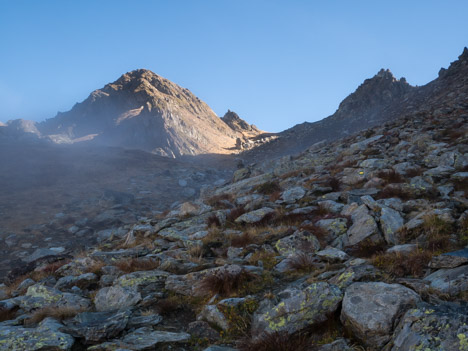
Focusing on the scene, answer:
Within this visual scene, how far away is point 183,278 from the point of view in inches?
265

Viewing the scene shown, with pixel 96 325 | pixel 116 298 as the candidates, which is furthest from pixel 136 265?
pixel 96 325

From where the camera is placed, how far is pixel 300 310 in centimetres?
441

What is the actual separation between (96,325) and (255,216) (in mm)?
7625

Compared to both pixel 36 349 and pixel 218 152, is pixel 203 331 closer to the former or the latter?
pixel 36 349

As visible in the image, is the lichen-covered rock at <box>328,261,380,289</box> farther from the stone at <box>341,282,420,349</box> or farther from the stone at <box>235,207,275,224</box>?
the stone at <box>235,207,275,224</box>

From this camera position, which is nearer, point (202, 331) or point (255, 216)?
point (202, 331)

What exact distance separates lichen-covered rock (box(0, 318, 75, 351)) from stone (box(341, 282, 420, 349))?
4.40m

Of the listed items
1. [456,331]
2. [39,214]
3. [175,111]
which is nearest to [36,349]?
[456,331]

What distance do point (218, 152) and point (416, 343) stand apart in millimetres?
73735

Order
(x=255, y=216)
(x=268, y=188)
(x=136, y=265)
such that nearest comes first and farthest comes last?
1. (x=136, y=265)
2. (x=255, y=216)
3. (x=268, y=188)

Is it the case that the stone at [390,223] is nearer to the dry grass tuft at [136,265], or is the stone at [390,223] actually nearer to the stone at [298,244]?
the stone at [298,244]

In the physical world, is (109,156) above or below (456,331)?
above

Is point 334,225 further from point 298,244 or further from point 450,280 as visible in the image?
point 450,280

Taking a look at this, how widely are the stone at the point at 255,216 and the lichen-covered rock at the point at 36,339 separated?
7.61m
